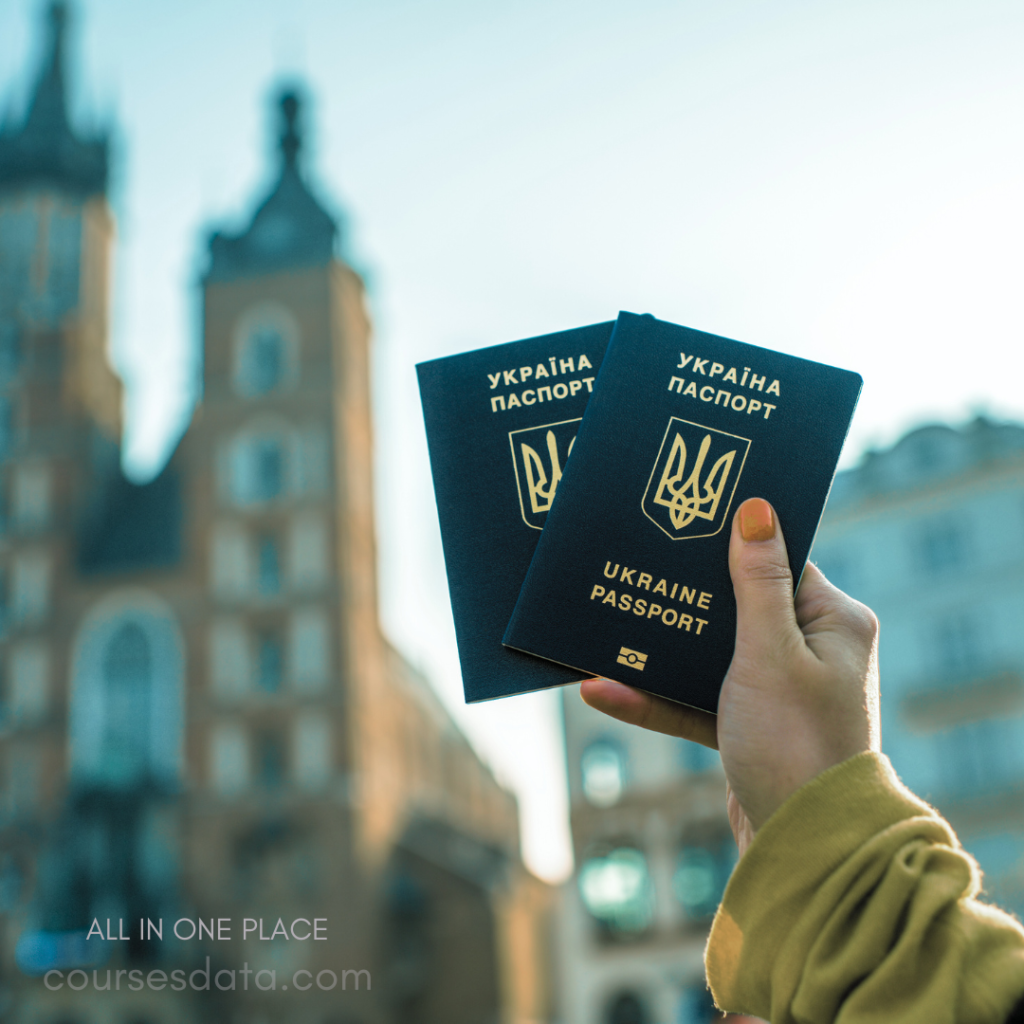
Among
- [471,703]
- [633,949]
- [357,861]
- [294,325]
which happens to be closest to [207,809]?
[357,861]

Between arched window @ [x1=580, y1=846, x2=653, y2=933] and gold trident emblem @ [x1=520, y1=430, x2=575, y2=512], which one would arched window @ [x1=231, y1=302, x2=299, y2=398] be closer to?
arched window @ [x1=580, y1=846, x2=653, y2=933]

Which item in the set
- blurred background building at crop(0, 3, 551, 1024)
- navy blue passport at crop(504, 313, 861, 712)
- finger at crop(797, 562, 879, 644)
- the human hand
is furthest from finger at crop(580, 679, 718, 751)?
blurred background building at crop(0, 3, 551, 1024)

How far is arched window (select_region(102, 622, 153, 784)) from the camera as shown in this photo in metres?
28.8

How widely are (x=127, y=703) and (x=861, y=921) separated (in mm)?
30482

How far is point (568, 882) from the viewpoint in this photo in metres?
24.7

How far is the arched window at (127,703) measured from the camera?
2884cm

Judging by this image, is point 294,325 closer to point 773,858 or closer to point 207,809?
point 207,809

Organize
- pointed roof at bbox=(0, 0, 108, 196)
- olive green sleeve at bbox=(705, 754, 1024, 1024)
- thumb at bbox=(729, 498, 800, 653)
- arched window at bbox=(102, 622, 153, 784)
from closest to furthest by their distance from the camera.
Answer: olive green sleeve at bbox=(705, 754, 1024, 1024)
thumb at bbox=(729, 498, 800, 653)
arched window at bbox=(102, 622, 153, 784)
pointed roof at bbox=(0, 0, 108, 196)

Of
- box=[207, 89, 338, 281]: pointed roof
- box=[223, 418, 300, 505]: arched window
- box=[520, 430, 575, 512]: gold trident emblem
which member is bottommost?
box=[520, 430, 575, 512]: gold trident emblem

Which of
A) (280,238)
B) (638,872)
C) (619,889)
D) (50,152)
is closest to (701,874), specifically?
(638,872)

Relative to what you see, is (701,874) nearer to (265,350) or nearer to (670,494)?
(265,350)

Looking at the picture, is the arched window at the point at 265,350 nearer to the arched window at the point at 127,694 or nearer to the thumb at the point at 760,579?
the arched window at the point at 127,694

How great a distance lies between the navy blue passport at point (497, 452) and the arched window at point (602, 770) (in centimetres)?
2361

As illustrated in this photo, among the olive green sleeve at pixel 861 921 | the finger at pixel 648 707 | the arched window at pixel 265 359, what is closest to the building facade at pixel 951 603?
the arched window at pixel 265 359
